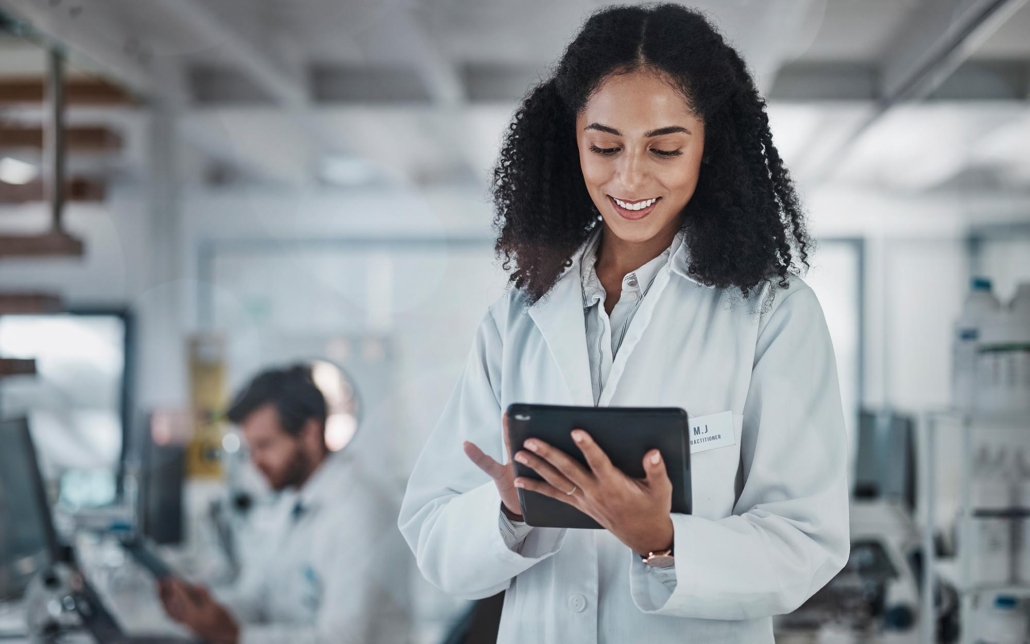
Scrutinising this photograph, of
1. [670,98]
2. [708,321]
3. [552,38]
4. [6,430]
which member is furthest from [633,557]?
[552,38]

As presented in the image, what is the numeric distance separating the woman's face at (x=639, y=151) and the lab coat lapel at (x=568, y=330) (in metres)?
0.11

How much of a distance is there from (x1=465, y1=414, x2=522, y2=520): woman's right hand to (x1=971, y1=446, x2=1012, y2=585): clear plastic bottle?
1.71 metres

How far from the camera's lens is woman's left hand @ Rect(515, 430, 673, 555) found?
3.01ft

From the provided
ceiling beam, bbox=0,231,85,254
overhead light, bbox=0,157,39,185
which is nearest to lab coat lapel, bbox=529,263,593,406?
ceiling beam, bbox=0,231,85,254

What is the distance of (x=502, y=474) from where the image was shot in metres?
1.03

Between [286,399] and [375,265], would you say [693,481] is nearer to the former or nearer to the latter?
[286,399]

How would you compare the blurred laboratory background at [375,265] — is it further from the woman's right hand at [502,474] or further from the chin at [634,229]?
the woman's right hand at [502,474]

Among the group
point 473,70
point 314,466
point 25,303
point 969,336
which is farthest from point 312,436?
point 473,70

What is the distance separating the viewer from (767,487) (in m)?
1.02

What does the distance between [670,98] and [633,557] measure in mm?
524

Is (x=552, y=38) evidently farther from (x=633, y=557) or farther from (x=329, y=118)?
(x=633, y=557)

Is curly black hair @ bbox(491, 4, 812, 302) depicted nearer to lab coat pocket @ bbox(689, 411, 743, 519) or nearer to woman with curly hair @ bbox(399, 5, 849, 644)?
woman with curly hair @ bbox(399, 5, 849, 644)

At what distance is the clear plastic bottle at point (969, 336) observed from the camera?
239 centimetres

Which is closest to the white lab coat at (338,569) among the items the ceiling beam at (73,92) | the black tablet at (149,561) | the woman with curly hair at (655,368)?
the black tablet at (149,561)
